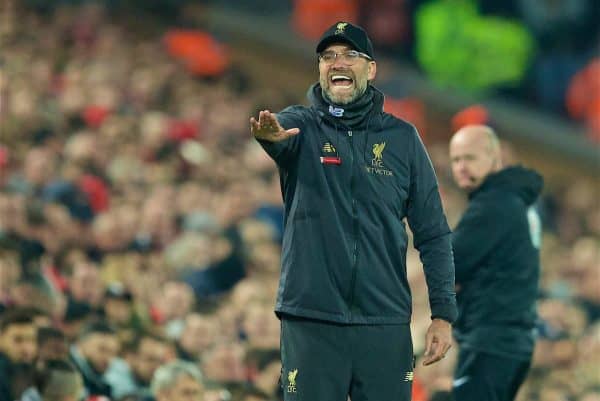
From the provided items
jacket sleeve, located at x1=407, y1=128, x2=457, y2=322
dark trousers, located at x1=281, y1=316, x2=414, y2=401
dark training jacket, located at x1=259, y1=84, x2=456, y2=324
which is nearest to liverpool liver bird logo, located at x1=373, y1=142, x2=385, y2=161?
dark training jacket, located at x1=259, y1=84, x2=456, y2=324

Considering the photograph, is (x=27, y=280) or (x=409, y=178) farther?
(x=27, y=280)

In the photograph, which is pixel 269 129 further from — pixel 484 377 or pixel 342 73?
pixel 484 377

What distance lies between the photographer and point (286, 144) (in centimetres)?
569

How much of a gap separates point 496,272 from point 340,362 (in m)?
1.88

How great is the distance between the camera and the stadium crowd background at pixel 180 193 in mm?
9555

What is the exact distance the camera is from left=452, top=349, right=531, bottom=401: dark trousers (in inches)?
289

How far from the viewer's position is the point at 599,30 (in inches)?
759

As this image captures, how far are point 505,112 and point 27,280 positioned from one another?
35.9 ft

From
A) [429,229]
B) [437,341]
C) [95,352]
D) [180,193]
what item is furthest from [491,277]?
[180,193]

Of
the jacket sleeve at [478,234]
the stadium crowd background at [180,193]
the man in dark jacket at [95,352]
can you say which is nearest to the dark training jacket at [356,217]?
the jacket sleeve at [478,234]

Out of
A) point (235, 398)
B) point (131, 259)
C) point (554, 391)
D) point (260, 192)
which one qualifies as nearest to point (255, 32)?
point (260, 192)

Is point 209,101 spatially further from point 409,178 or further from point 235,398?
point 409,178

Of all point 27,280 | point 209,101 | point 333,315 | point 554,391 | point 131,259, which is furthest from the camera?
point 209,101

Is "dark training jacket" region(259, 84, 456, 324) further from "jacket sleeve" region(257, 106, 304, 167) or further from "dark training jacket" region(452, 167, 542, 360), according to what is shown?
"dark training jacket" region(452, 167, 542, 360)
